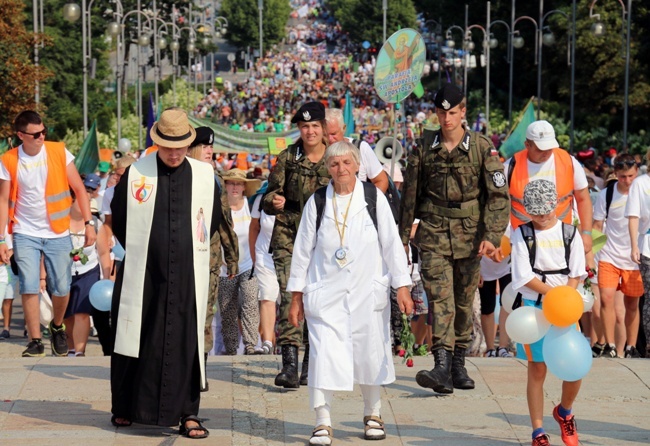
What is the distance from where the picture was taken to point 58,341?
41.0 feet

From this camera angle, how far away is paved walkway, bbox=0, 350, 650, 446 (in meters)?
8.45

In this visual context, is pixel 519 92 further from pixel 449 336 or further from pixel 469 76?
pixel 449 336

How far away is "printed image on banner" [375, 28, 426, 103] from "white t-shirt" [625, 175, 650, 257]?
2191mm

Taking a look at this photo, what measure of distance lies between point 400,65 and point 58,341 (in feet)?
12.2

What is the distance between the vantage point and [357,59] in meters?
131

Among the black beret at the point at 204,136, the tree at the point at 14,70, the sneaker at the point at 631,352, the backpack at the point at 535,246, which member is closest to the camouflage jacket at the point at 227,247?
the black beret at the point at 204,136

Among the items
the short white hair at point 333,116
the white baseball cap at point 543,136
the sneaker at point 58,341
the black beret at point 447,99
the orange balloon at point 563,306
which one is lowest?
the sneaker at point 58,341

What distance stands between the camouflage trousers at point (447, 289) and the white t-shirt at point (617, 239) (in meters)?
3.92

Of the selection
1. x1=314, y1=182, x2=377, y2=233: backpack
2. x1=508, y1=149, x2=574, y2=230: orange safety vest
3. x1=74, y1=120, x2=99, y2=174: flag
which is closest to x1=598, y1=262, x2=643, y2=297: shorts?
x1=508, y1=149, x2=574, y2=230: orange safety vest

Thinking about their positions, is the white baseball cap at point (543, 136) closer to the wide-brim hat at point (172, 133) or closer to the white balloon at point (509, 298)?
the white balloon at point (509, 298)

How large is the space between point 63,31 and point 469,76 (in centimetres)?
2370

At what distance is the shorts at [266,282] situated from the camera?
43.6 feet

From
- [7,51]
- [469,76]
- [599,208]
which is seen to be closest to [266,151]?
[7,51]

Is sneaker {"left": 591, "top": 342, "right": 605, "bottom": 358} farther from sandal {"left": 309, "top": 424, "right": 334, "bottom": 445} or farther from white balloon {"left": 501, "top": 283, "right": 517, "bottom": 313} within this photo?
sandal {"left": 309, "top": 424, "right": 334, "bottom": 445}
